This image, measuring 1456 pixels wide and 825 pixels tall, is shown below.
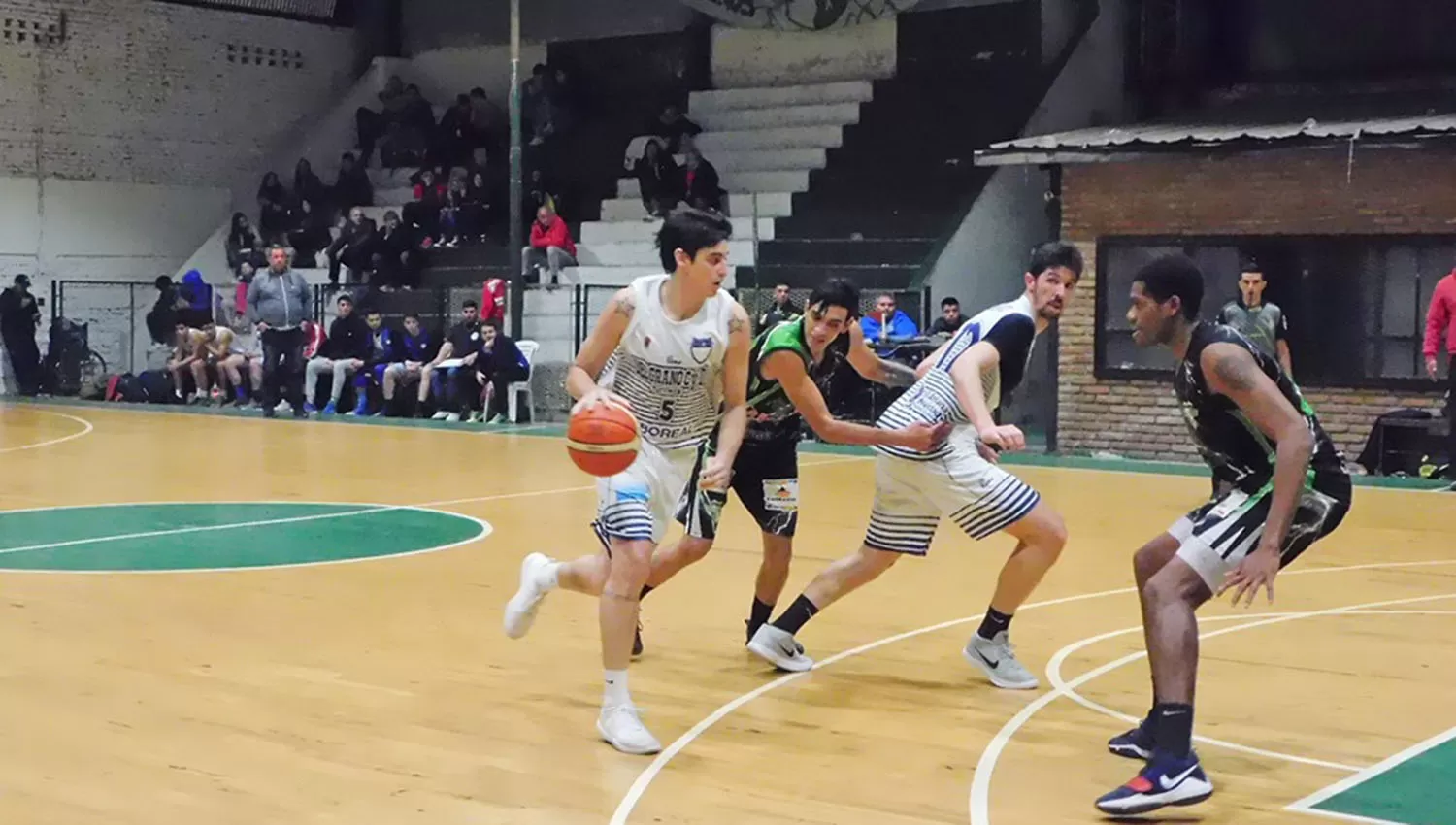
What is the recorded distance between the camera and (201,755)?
6133 millimetres

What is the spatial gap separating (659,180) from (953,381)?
57.8ft

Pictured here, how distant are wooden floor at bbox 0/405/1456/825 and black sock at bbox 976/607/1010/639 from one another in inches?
8.3

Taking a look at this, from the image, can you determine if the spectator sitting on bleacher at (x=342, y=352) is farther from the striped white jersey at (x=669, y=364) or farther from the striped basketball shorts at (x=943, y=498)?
the striped white jersey at (x=669, y=364)

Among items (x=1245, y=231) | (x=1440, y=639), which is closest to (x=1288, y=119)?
(x=1245, y=231)

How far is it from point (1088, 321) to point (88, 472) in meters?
9.72

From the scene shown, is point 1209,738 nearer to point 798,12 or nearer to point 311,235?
point 798,12

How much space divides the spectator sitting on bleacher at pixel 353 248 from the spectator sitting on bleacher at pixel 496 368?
426 centimetres

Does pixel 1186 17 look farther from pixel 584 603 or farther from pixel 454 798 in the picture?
pixel 454 798

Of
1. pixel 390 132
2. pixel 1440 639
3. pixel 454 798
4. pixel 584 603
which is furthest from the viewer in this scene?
pixel 390 132

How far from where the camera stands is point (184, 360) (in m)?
24.7

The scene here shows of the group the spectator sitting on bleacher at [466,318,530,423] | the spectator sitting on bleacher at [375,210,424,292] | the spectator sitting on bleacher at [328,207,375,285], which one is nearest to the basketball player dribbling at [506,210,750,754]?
the spectator sitting on bleacher at [466,318,530,423]

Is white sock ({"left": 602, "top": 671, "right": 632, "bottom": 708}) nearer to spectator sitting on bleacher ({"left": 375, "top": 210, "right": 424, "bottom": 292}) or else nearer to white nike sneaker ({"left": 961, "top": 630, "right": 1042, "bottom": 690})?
white nike sneaker ({"left": 961, "top": 630, "right": 1042, "bottom": 690})

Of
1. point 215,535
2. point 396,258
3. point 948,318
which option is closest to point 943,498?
point 215,535

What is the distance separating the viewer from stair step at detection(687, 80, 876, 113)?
25344mm
